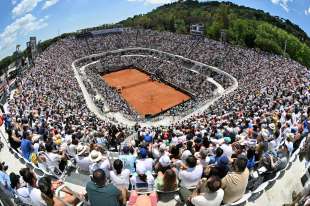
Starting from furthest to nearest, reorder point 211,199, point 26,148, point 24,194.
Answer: point 26,148 → point 24,194 → point 211,199

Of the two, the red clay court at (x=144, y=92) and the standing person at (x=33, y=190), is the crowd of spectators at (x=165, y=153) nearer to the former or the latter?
the standing person at (x=33, y=190)

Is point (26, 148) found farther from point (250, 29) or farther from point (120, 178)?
point (250, 29)

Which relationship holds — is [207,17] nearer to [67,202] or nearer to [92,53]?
[92,53]

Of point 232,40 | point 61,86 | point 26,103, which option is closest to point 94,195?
point 26,103

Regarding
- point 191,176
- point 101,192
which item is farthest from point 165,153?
point 101,192

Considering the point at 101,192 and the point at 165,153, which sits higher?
the point at 101,192

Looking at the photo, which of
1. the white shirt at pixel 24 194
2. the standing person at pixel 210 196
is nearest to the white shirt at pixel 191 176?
the standing person at pixel 210 196
